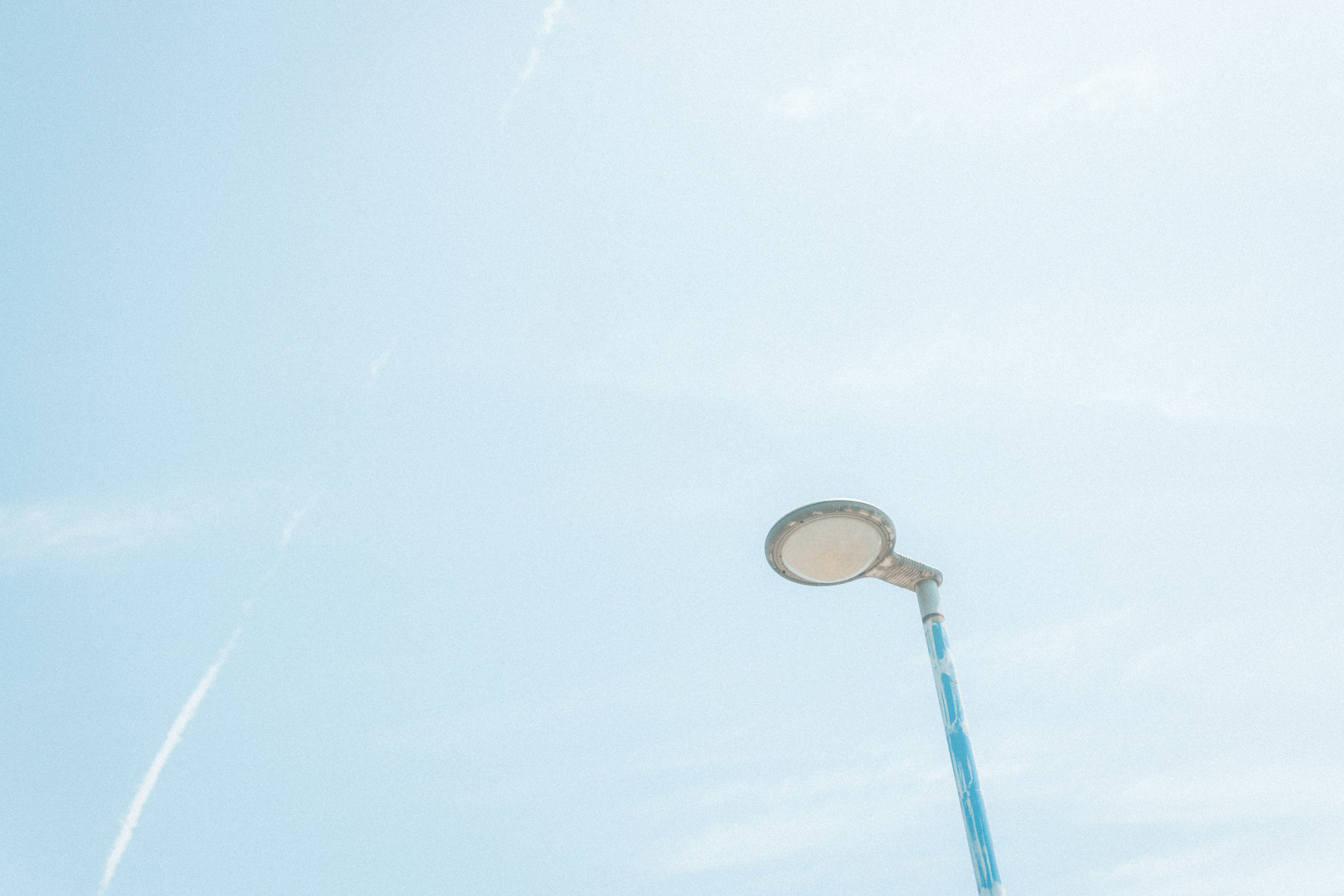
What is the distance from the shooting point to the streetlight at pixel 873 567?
6.65 metres

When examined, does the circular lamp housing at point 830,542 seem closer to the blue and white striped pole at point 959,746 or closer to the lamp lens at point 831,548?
the lamp lens at point 831,548

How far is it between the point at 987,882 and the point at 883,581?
2.18 meters

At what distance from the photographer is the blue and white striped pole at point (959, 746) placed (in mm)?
6258

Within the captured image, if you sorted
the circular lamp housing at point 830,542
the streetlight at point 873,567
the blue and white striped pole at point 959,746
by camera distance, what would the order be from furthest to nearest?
1. the circular lamp housing at point 830,542
2. the streetlight at point 873,567
3. the blue and white striped pole at point 959,746

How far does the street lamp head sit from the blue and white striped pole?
0.86 ft

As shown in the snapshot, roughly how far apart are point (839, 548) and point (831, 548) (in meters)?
0.05

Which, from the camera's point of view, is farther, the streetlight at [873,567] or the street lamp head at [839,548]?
the street lamp head at [839,548]

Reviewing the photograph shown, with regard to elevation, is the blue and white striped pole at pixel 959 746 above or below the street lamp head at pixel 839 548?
below

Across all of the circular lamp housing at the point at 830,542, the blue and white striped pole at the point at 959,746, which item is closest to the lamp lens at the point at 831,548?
the circular lamp housing at the point at 830,542

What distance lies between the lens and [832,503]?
6.98m

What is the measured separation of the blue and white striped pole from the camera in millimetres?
6258

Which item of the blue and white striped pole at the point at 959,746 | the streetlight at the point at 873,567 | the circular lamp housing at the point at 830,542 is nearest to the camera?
the blue and white striped pole at the point at 959,746

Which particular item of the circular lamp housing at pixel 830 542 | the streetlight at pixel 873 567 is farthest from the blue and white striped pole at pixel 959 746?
the circular lamp housing at pixel 830 542

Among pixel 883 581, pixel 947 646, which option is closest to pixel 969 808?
pixel 947 646
